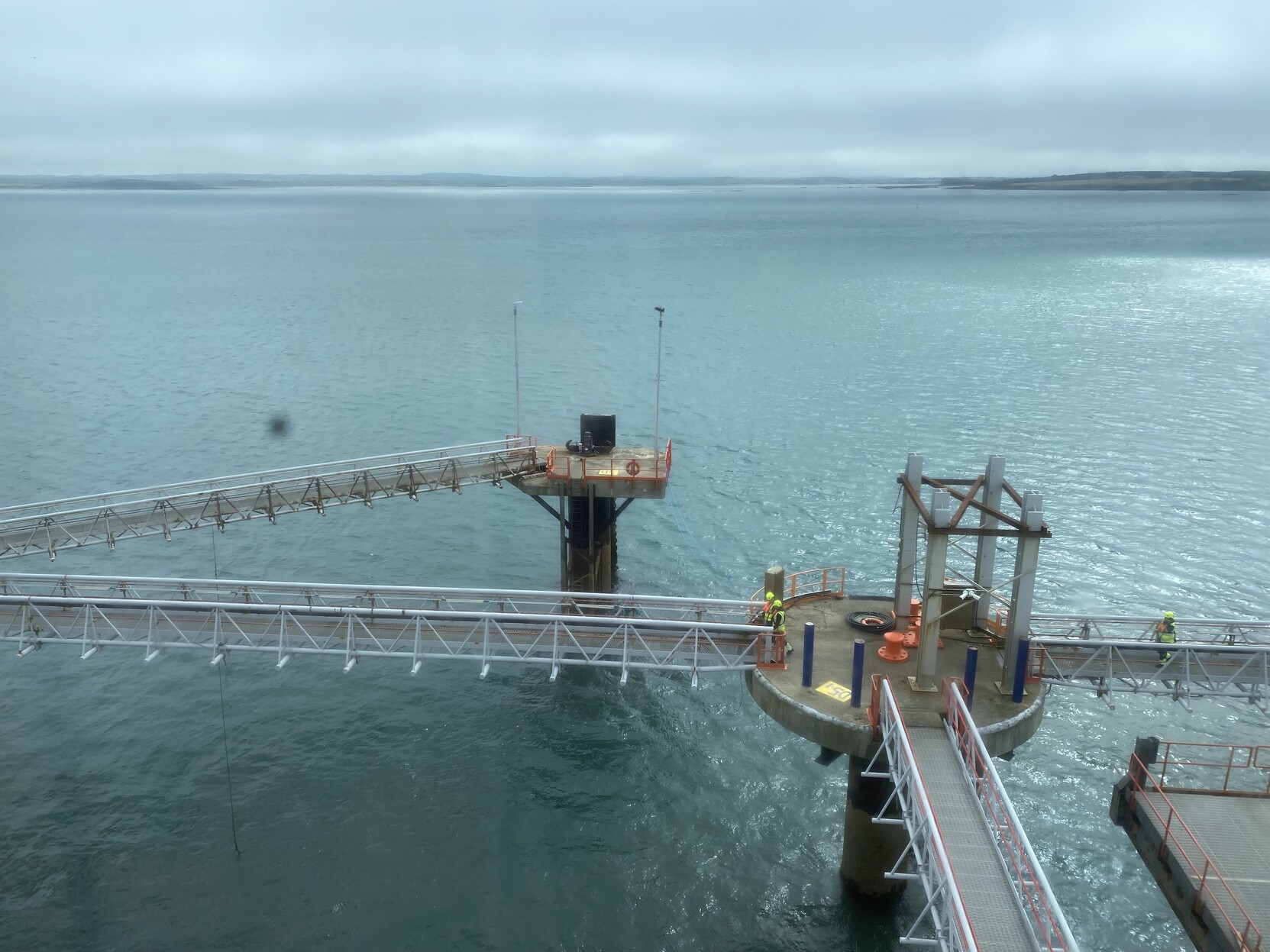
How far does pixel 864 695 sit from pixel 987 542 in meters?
5.66

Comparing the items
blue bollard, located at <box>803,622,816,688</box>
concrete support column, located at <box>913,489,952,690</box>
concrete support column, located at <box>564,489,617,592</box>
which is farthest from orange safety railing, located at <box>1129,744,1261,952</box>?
concrete support column, located at <box>564,489,617,592</box>

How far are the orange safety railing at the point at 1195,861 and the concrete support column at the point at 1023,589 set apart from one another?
3.20 metres

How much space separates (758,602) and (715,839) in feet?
22.1

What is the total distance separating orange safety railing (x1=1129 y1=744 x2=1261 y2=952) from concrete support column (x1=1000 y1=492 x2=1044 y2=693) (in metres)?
3.20

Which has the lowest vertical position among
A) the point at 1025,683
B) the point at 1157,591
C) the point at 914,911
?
the point at 914,911

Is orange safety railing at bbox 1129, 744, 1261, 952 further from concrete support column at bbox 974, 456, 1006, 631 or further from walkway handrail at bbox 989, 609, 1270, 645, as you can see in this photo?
concrete support column at bbox 974, 456, 1006, 631

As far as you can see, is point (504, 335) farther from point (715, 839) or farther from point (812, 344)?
point (715, 839)

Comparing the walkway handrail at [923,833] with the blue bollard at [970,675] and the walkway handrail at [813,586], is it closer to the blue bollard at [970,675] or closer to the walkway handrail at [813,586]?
the blue bollard at [970,675]

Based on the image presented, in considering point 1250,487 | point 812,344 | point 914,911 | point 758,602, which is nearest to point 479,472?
point 758,602

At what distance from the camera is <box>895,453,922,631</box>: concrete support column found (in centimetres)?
2447

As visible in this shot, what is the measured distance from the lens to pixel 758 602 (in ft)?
83.6

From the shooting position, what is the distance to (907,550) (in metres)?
24.9

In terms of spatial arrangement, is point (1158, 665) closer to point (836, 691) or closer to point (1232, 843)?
point (1232, 843)

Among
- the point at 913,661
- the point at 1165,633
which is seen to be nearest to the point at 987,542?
the point at 913,661
